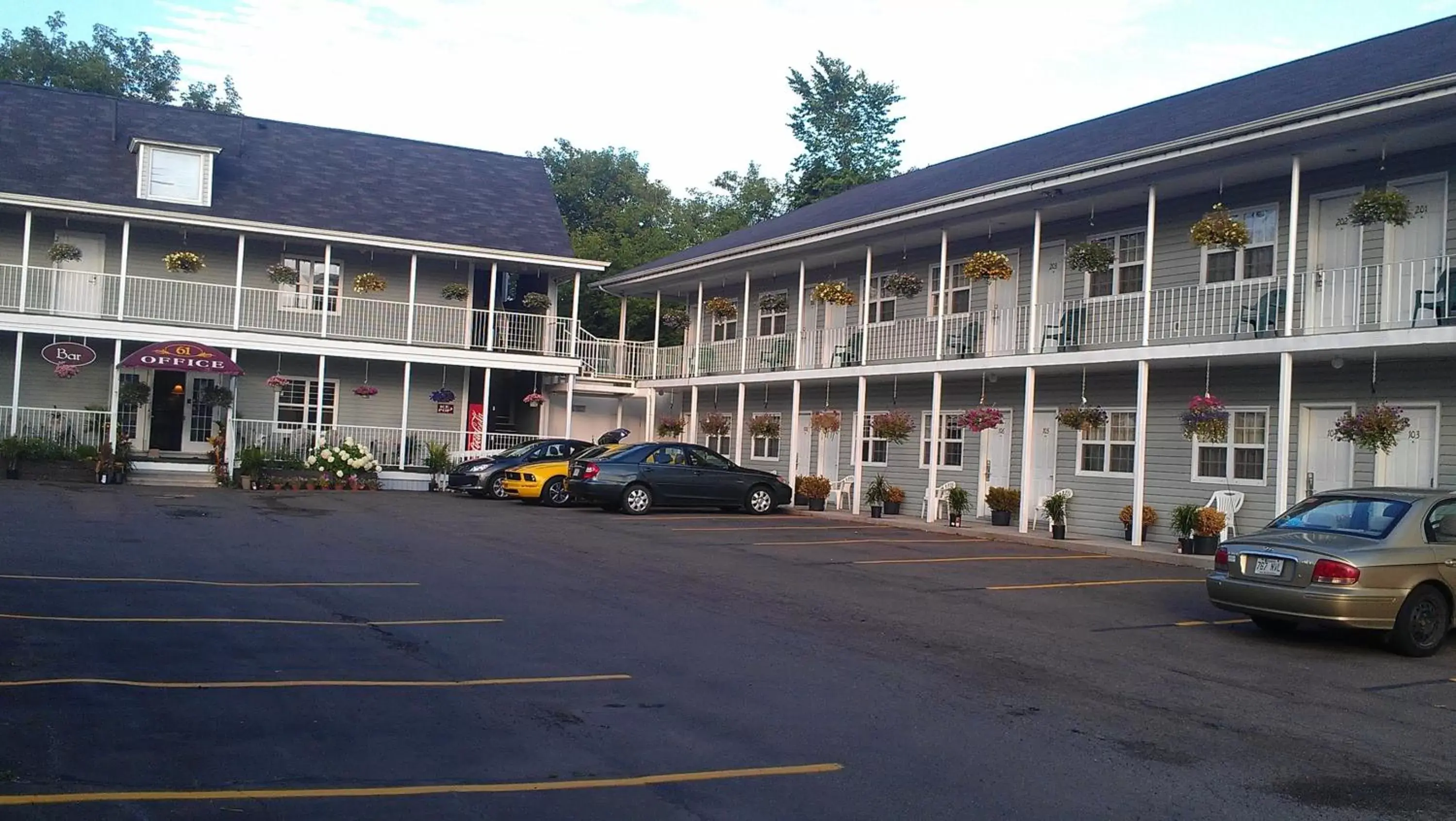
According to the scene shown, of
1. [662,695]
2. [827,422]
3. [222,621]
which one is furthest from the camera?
[827,422]

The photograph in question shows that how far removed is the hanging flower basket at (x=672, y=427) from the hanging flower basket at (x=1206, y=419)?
16933 millimetres

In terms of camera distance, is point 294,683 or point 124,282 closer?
point 294,683

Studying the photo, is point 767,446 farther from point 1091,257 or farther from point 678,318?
point 1091,257

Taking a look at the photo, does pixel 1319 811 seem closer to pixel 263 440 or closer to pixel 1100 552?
pixel 1100 552

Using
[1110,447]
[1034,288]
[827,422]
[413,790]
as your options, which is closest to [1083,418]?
[1110,447]

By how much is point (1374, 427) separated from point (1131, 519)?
196 inches

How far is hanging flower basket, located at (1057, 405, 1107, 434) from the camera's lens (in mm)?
19172

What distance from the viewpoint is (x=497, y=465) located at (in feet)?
83.4

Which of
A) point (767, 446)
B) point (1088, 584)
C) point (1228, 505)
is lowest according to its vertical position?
point (1088, 584)

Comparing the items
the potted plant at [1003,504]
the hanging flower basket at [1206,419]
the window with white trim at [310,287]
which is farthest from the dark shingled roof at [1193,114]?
the window with white trim at [310,287]

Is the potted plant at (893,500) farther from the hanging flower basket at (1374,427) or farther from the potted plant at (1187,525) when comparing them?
the hanging flower basket at (1374,427)

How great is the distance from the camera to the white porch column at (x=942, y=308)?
71.4ft

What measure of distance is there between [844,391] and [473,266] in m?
10.6

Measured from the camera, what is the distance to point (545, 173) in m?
35.6
